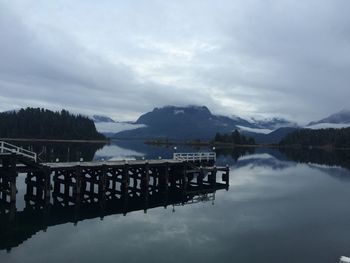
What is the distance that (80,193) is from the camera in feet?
171

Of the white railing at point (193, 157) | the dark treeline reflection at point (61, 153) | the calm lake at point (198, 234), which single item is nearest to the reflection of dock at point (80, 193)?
the calm lake at point (198, 234)

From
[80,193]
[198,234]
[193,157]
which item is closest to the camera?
[198,234]

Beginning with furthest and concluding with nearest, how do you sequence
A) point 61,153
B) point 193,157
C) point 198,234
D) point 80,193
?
1. point 61,153
2. point 193,157
3. point 80,193
4. point 198,234

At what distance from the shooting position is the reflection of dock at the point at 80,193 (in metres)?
42.0

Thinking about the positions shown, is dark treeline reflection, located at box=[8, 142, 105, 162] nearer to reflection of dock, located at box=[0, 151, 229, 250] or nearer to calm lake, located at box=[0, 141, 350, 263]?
reflection of dock, located at box=[0, 151, 229, 250]

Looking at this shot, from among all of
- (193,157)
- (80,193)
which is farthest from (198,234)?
(193,157)

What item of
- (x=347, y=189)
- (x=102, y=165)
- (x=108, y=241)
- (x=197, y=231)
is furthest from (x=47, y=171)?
(x=347, y=189)

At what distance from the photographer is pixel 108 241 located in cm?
3606

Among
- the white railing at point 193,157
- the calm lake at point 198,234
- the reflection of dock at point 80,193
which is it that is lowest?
the calm lake at point 198,234

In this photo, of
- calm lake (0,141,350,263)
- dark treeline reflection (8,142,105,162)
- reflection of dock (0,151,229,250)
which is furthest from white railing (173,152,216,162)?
dark treeline reflection (8,142,105,162)

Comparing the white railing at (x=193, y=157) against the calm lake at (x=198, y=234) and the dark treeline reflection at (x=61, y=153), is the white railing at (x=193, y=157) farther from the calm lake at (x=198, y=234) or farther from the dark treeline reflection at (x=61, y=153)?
the dark treeline reflection at (x=61, y=153)

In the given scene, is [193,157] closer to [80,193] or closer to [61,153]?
[80,193]

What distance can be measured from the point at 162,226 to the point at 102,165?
1409 cm

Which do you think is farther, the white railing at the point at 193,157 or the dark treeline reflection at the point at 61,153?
the dark treeline reflection at the point at 61,153
